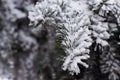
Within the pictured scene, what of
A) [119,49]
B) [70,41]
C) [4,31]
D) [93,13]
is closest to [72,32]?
[70,41]

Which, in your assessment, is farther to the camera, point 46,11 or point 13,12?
point 13,12

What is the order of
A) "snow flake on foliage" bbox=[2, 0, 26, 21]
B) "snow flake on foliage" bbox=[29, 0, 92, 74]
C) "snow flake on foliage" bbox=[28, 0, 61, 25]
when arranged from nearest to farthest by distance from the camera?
"snow flake on foliage" bbox=[29, 0, 92, 74] → "snow flake on foliage" bbox=[28, 0, 61, 25] → "snow flake on foliage" bbox=[2, 0, 26, 21]

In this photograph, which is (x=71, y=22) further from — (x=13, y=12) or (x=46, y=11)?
(x=13, y=12)

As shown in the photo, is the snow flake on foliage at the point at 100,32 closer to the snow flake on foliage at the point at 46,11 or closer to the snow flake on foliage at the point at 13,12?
the snow flake on foliage at the point at 46,11

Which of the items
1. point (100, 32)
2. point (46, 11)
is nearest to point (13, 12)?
point (46, 11)

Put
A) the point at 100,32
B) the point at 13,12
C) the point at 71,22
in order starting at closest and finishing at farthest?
the point at 71,22 → the point at 100,32 → the point at 13,12

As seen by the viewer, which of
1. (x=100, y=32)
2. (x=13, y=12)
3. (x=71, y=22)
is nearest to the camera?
(x=71, y=22)

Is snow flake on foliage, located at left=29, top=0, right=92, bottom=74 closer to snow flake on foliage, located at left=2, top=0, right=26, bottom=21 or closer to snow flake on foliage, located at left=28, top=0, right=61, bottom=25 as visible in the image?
snow flake on foliage, located at left=28, top=0, right=61, bottom=25

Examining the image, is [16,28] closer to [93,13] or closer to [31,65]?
[31,65]


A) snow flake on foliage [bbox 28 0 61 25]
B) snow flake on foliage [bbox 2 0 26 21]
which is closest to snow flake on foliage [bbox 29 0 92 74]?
snow flake on foliage [bbox 28 0 61 25]

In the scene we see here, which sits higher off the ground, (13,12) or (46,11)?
(46,11)

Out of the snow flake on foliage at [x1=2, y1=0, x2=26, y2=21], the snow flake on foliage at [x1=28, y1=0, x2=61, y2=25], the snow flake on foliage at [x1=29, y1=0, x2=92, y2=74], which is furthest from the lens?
the snow flake on foliage at [x1=2, y1=0, x2=26, y2=21]
